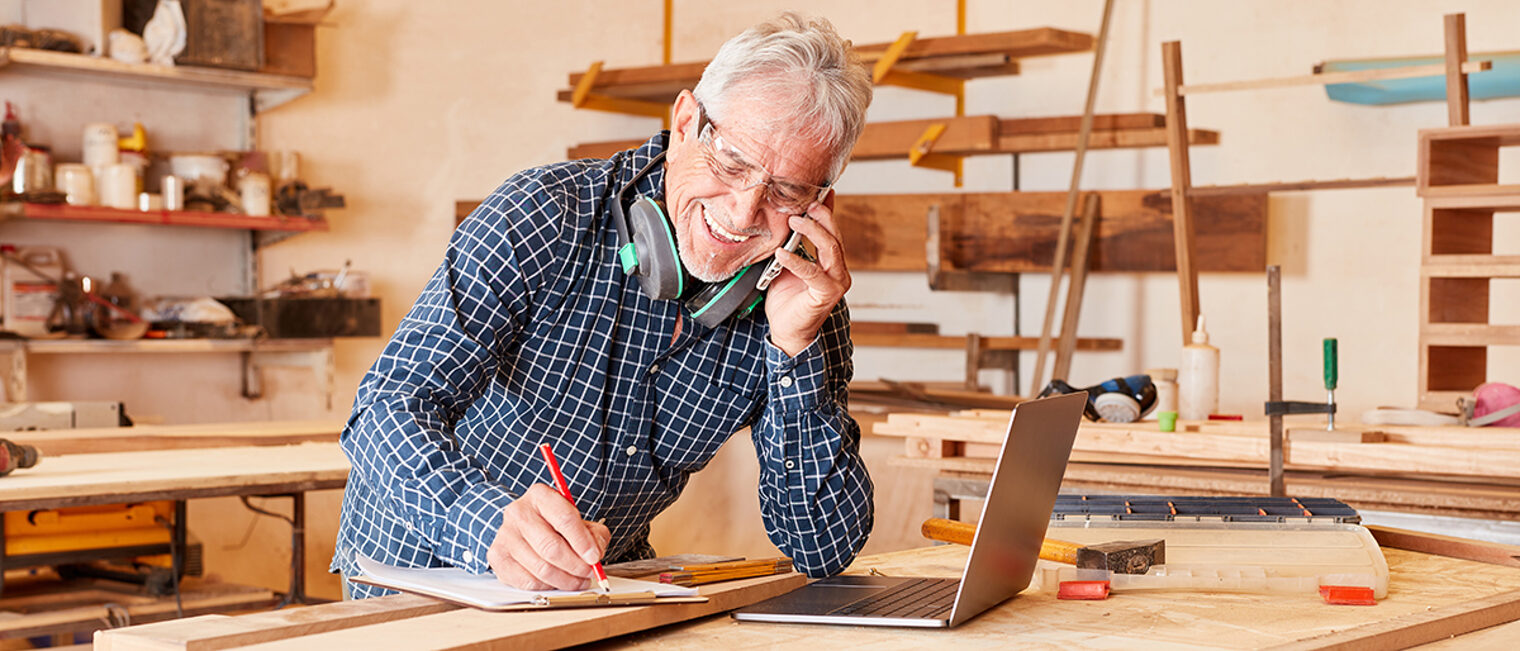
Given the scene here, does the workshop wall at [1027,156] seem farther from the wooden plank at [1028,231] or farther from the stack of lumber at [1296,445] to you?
the stack of lumber at [1296,445]

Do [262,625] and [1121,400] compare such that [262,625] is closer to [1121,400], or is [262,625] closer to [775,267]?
[775,267]

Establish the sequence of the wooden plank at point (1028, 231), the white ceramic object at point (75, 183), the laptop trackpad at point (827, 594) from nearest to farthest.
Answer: the laptop trackpad at point (827, 594) → the white ceramic object at point (75, 183) → the wooden plank at point (1028, 231)

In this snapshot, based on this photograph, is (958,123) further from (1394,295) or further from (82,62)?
(82,62)

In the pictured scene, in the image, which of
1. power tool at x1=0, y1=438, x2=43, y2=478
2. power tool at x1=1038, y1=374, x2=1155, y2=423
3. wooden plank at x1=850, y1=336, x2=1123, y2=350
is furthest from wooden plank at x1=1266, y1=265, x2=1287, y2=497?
wooden plank at x1=850, y1=336, x2=1123, y2=350

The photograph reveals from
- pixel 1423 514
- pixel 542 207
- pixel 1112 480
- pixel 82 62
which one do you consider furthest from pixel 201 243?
pixel 1423 514

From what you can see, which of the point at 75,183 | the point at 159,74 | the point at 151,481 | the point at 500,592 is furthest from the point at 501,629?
the point at 159,74

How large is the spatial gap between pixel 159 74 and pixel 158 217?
18.2 inches

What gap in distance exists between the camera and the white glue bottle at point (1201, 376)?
302cm

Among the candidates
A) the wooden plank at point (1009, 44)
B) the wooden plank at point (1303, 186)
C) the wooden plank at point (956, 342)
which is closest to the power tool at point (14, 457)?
the wooden plank at point (956, 342)

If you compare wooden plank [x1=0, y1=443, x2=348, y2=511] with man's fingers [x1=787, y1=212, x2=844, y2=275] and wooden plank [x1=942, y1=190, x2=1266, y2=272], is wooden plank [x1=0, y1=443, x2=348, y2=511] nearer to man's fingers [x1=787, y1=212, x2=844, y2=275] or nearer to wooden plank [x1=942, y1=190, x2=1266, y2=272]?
man's fingers [x1=787, y1=212, x2=844, y2=275]

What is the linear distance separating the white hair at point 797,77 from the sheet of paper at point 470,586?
50 cm

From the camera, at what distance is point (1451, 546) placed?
180cm

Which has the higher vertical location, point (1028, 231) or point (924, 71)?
point (924, 71)

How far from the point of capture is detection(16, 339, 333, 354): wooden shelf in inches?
164
